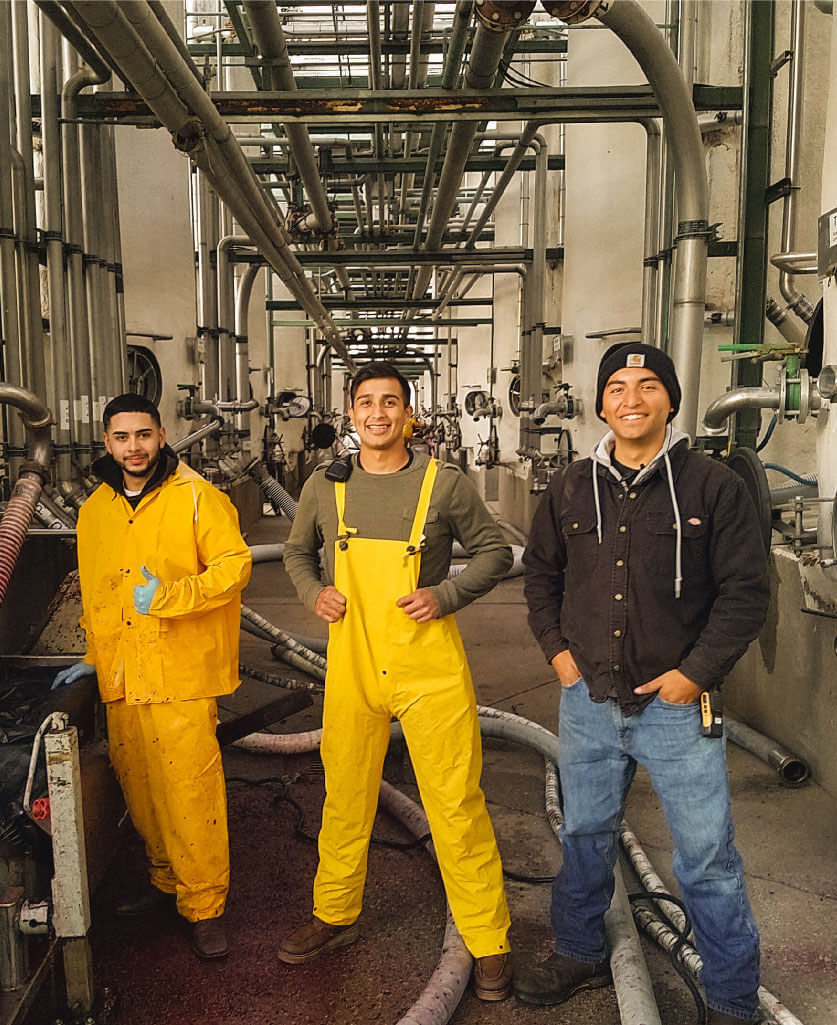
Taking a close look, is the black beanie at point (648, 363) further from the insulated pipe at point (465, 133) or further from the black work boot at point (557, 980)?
the black work boot at point (557, 980)

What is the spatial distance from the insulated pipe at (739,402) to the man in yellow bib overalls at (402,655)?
1.08m

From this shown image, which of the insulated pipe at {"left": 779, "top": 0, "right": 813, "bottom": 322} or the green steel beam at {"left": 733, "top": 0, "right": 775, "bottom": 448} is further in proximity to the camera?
the green steel beam at {"left": 733, "top": 0, "right": 775, "bottom": 448}

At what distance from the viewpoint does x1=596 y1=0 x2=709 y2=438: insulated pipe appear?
2945 mm

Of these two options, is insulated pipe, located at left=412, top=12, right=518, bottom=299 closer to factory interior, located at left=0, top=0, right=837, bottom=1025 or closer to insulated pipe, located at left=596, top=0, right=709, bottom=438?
factory interior, located at left=0, top=0, right=837, bottom=1025

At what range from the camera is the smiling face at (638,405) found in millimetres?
1755

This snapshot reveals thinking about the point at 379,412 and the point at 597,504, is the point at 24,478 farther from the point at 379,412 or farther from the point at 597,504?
the point at 597,504

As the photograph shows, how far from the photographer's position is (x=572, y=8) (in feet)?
7.18

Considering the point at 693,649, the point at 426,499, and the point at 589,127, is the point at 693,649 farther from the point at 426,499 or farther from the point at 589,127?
the point at 589,127

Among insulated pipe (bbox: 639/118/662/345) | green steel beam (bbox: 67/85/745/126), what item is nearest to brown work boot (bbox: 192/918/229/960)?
green steel beam (bbox: 67/85/745/126)

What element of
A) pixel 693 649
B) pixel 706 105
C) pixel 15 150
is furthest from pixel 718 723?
pixel 15 150

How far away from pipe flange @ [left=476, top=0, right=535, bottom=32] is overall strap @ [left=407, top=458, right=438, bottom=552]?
1223 millimetres

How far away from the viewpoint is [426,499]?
6.72 feet

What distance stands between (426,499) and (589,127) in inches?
183

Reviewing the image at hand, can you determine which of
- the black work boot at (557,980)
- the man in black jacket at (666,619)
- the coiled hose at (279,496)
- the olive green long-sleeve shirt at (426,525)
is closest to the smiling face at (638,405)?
the man in black jacket at (666,619)
